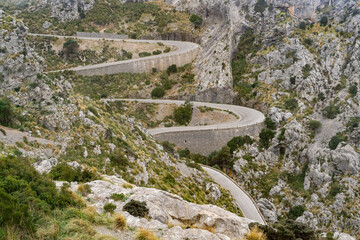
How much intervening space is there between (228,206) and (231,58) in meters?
48.0

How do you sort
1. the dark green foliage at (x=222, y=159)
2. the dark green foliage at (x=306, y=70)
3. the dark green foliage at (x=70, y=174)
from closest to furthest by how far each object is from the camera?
the dark green foliage at (x=70, y=174), the dark green foliage at (x=222, y=159), the dark green foliage at (x=306, y=70)

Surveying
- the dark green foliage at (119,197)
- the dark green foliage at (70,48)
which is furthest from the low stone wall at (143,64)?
the dark green foliage at (119,197)

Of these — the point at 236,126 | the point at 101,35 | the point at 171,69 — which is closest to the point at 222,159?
the point at 236,126

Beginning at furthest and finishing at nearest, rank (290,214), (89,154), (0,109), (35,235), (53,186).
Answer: (290,214)
(89,154)
(0,109)
(53,186)
(35,235)

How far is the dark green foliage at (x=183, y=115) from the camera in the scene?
54.2m

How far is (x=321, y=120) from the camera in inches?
2041

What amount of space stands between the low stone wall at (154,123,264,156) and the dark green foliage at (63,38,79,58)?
32.7 m

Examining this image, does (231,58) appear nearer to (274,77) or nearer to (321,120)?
(274,77)

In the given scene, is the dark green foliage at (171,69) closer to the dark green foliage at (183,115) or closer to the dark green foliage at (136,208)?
the dark green foliage at (183,115)

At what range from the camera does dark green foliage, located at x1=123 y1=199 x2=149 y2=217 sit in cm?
1246

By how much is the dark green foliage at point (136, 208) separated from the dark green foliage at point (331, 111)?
48.4 meters

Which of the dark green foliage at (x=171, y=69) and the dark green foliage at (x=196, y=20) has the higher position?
the dark green foliage at (x=196, y=20)

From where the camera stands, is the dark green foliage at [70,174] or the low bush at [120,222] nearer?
the low bush at [120,222]

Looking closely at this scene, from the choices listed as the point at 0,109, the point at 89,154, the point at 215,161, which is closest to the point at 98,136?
the point at 89,154
